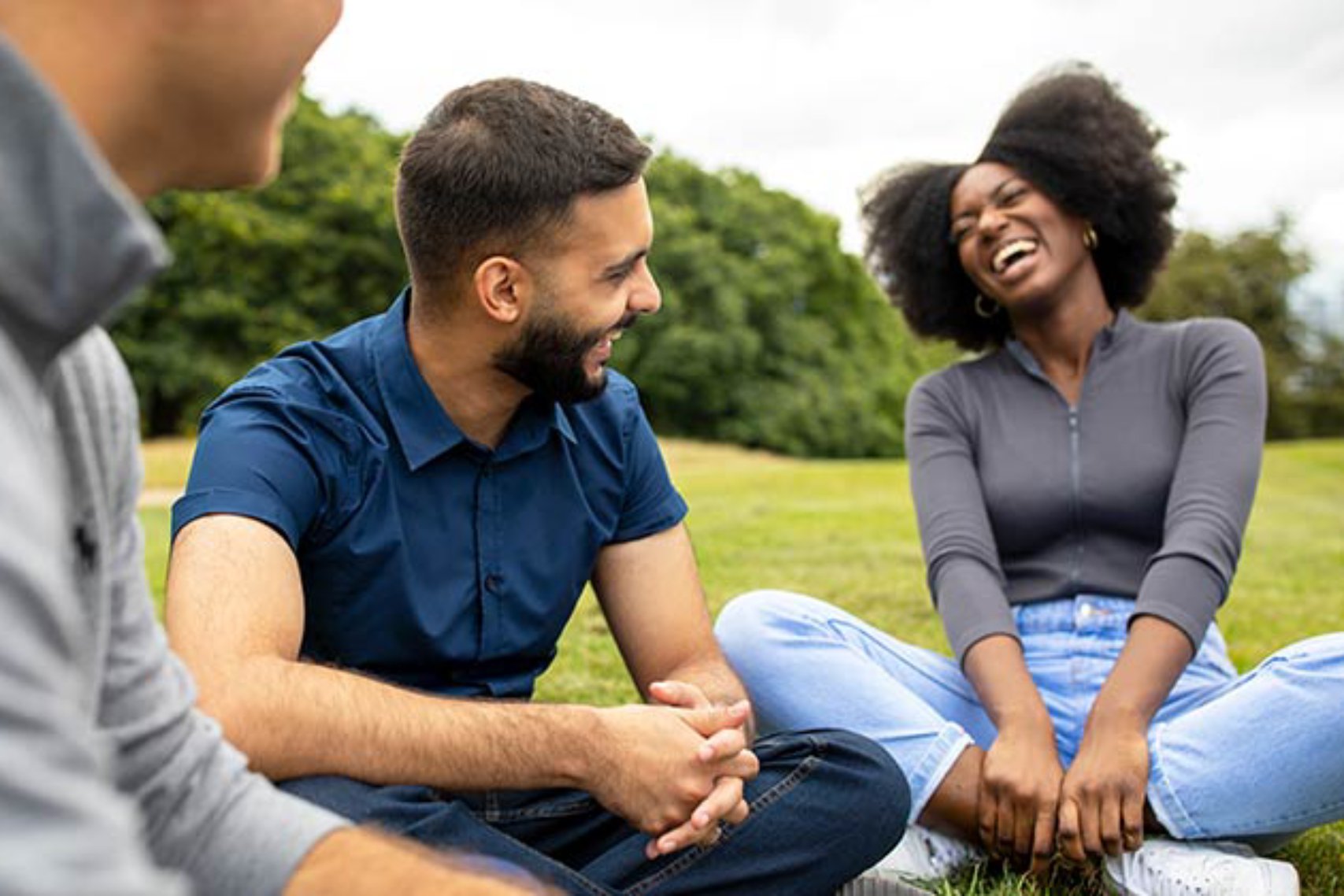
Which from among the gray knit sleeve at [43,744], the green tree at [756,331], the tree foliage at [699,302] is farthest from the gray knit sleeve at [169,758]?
the green tree at [756,331]

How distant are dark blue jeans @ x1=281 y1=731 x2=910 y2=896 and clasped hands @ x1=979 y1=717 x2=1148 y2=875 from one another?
0.30 meters

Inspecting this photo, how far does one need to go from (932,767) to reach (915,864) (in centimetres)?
19

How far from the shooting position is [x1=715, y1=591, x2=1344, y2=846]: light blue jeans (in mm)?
2744

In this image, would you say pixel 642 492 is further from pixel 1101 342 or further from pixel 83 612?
pixel 83 612

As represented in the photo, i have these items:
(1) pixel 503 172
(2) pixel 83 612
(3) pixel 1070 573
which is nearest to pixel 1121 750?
(3) pixel 1070 573

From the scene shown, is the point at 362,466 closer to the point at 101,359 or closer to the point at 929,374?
the point at 101,359

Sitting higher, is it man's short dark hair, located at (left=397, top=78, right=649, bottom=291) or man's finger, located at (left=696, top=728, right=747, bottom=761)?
man's short dark hair, located at (left=397, top=78, right=649, bottom=291)

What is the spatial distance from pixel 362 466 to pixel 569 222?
0.58 meters

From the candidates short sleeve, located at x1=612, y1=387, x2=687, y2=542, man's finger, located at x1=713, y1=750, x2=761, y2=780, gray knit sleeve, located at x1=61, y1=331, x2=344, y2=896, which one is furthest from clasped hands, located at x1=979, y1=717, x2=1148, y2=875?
gray knit sleeve, located at x1=61, y1=331, x2=344, y2=896

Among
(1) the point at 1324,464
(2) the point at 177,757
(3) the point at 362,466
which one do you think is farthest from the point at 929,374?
(1) the point at 1324,464

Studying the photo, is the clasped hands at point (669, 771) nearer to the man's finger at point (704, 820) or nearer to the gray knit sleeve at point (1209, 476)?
the man's finger at point (704, 820)

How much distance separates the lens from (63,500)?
44.3 inches

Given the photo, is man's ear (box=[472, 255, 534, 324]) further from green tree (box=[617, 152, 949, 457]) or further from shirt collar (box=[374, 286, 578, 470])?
green tree (box=[617, 152, 949, 457])

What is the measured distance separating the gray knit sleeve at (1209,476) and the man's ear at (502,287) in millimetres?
1410
